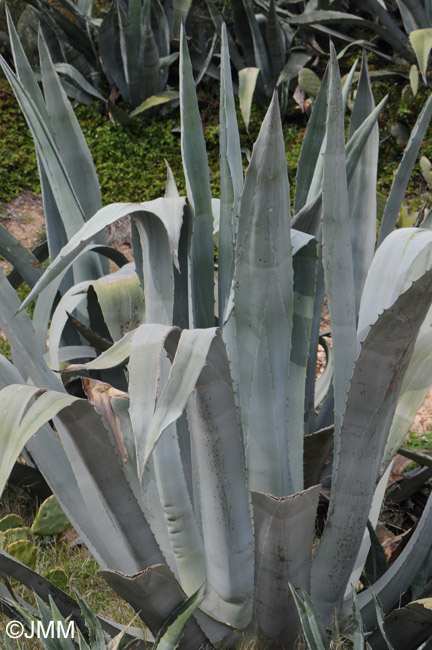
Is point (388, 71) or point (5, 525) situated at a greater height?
point (388, 71)

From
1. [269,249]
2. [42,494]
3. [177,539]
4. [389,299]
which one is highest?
[269,249]

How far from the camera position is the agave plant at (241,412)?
123cm

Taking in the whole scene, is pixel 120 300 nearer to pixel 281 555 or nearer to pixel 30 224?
pixel 281 555

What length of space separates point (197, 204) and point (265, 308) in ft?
1.80

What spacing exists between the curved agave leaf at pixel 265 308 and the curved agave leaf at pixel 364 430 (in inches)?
5.0

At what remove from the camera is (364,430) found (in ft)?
4.47

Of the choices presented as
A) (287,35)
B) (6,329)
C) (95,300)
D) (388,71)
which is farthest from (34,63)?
(6,329)

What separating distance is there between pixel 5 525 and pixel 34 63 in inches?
173

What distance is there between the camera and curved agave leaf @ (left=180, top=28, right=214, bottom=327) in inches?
71.7

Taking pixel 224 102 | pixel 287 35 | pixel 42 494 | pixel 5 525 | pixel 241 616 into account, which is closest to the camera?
pixel 241 616

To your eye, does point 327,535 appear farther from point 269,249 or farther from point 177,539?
point 269,249

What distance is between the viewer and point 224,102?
1.81 m

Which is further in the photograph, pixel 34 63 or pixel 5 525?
pixel 34 63

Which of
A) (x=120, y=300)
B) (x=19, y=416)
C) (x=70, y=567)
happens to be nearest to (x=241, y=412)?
(x=19, y=416)
